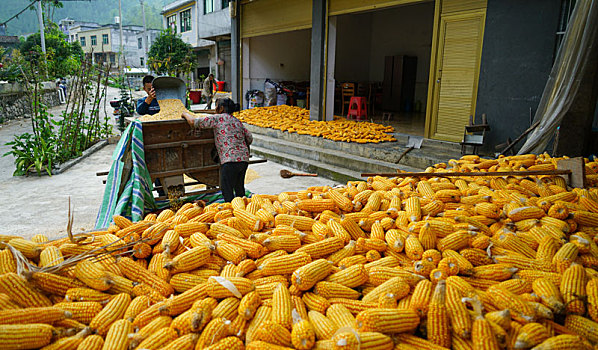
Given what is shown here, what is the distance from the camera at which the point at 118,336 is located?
1450 mm

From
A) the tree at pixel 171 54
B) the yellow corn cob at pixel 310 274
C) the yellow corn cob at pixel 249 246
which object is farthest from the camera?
the tree at pixel 171 54

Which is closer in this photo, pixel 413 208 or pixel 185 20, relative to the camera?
pixel 413 208

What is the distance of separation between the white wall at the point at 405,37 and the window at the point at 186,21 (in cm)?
2017

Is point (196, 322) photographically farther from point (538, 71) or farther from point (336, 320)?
point (538, 71)

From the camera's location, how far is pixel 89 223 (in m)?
5.16

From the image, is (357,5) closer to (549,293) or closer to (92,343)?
(549,293)

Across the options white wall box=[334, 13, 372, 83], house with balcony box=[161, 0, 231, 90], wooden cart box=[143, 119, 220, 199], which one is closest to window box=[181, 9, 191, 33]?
house with balcony box=[161, 0, 231, 90]

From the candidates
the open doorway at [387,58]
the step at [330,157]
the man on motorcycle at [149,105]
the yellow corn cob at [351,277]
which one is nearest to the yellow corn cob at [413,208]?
the yellow corn cob at [351,277]

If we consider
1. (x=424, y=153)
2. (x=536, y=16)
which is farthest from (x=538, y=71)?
(x=424, y=153)

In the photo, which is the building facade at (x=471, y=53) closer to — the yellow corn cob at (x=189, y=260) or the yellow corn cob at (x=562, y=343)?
the yellow corn cob at (x=562, y=343)

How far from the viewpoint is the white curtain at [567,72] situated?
15.7ft

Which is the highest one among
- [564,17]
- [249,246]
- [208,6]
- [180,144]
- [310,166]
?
[208,6]

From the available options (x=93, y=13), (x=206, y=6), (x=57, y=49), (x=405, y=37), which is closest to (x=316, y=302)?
(x=405, y=37)

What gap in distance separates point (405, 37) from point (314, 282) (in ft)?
51.0
